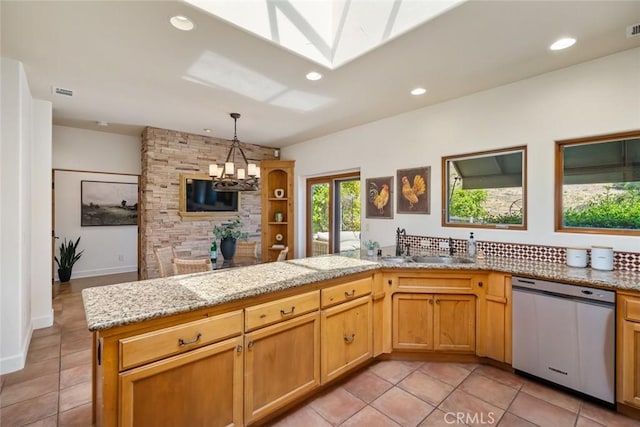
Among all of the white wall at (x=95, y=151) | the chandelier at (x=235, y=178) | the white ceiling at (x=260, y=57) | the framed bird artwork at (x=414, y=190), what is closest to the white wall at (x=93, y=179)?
the white wall at (x=95, y=151)

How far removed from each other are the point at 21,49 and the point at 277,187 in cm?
415

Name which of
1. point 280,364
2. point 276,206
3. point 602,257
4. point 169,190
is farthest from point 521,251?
point 169,190

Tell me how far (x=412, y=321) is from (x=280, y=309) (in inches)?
56.8

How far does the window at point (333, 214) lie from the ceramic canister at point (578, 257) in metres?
2.69

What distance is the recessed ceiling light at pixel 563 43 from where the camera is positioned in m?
2.25

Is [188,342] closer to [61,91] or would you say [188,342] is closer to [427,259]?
[427,259]

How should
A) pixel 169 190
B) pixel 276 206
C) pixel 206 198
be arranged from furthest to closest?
pixel 276 206
pixel 206 198
pixel 169 190

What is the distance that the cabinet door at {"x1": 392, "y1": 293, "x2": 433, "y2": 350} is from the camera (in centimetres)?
271

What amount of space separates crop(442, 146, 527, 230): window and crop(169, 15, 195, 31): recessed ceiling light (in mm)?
2904

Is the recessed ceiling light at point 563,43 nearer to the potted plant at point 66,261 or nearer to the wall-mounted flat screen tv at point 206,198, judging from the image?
the wall-mounted flat screen tv at point 206,198

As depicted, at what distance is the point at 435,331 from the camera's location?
106 inches

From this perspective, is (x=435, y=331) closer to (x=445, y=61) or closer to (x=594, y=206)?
(x=594, y=206)

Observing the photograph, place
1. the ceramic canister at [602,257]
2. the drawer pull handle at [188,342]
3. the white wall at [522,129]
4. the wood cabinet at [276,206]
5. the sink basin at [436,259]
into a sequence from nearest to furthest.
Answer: the drawer pull handle at [188,342]
the ceramic canister at [602,257]
the white wall at [522,129]
the sink basin at [436,259]
the wood cabinet at [276,206]

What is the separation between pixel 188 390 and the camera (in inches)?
59.6
